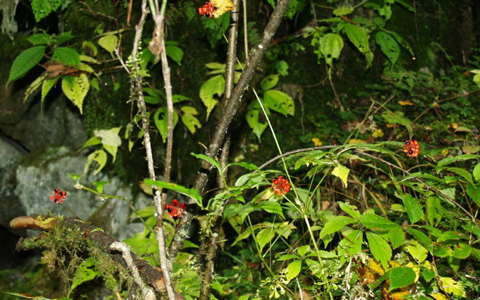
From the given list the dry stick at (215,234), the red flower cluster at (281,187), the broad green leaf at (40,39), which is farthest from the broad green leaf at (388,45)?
the broad green leaf at (40,39)

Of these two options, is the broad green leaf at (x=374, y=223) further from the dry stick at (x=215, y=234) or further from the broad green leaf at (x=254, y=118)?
the broad green leaf at (x=254, y=118)

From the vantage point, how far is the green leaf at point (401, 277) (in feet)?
4.90

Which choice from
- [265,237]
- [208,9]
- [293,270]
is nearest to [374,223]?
[293,270]

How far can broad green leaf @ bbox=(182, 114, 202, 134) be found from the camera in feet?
9.91

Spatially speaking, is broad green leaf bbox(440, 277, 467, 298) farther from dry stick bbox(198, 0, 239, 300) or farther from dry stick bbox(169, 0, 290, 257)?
dry stick bbox(169, 0, 290, 257)

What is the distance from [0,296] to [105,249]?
2.44 m

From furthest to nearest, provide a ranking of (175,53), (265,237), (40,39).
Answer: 1. (175,53)
2. (40,39)
3. (265,237)

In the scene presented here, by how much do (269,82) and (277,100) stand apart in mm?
159

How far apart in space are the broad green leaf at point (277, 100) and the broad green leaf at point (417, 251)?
147cm

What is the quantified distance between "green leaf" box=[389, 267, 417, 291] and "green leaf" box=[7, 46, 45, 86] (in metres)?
2.39

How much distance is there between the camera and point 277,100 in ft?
9.87

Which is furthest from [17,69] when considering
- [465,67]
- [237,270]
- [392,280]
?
[465,67]

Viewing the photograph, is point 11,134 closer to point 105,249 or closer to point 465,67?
point 105,249

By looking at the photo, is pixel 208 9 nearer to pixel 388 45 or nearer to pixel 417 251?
pixel 417 251
